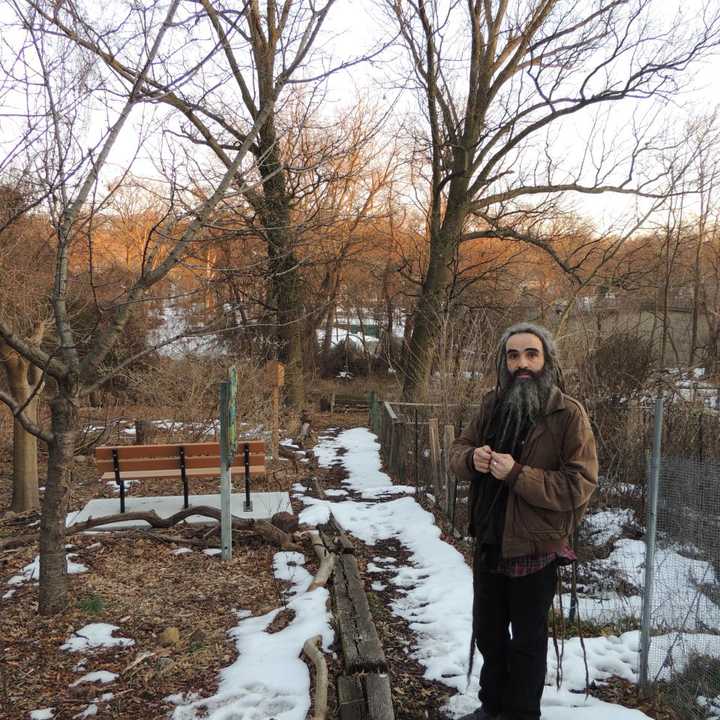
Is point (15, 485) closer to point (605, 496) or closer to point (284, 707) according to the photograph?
point (284, 707)

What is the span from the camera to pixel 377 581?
532 cm

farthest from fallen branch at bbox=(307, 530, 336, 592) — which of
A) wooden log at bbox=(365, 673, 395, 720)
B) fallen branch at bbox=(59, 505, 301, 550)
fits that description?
wooden log at bbox=(365, 673, 395, 720)

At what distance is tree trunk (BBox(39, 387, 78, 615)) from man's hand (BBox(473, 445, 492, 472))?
2.65 m

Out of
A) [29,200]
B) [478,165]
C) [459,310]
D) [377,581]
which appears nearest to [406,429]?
[377,581]

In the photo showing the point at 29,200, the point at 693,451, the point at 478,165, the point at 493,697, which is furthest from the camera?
the point at 478,165

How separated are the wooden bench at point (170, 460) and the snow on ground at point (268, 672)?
287cm

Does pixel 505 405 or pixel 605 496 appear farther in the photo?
pixel 605 496

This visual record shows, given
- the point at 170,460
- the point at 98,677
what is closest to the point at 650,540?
the point at 98,677

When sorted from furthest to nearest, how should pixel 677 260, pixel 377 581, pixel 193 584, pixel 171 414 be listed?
pixel 677 260 → pixel 171 414 → pixel 377 581 → pixel 193 584

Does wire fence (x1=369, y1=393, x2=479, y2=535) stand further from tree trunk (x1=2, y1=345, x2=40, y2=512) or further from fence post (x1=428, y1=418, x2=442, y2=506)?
tree trunk (x1=2, y1=345, x2=40, y2=512)

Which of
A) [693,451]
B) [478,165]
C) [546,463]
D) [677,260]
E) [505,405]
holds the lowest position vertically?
[693,451]

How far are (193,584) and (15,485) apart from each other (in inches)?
176

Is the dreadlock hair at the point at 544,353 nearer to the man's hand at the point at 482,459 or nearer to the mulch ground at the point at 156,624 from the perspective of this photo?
the man's hand at the point at 482,459

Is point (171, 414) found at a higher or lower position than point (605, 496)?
higher
